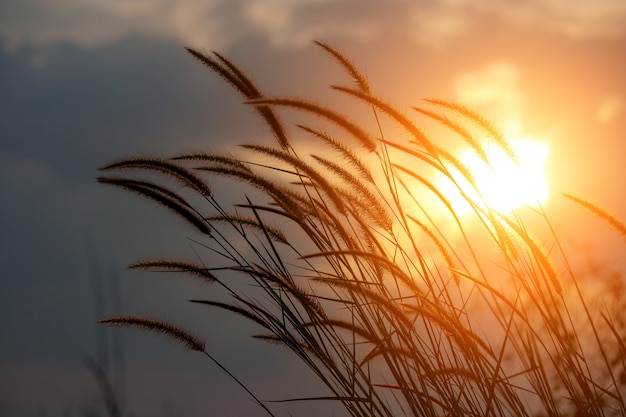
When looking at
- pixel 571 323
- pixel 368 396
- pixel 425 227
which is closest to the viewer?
pixel 368 396

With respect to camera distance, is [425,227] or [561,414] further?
[425,227]

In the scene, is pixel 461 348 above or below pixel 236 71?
below

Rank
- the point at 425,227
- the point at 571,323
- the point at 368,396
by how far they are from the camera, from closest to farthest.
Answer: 1. the point at 368,396
2. the point at 571,323
3. the point at 425,227

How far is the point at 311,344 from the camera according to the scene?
2.21m

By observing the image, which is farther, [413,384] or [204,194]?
[204,194]

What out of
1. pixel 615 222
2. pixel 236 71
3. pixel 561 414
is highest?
pixel 236 71

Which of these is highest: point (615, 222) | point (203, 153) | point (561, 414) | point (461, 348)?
point (203, 153)

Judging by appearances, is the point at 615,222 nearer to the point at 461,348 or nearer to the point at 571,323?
the point at 571,323

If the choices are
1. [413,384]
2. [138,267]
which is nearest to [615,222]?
[413,384]

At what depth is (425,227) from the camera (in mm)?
2535

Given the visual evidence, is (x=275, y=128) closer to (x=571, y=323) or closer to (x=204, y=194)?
(x=204, y=194)

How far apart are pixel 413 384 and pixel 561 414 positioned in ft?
1.45

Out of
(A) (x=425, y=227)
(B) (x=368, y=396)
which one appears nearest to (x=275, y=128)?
(A) (x=425, y=227)

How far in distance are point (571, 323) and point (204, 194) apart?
1.19 m
